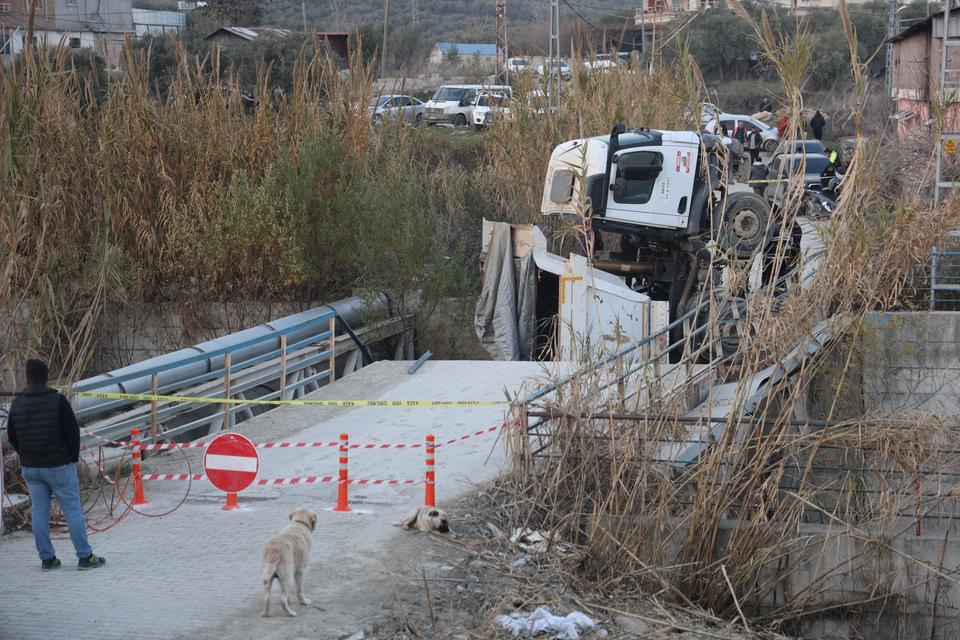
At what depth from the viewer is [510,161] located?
67.6ft

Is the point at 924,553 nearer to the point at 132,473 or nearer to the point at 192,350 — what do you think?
the point at 132,473

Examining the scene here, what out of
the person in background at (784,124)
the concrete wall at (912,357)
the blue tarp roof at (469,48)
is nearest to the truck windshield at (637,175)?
the person in background at (784,124)

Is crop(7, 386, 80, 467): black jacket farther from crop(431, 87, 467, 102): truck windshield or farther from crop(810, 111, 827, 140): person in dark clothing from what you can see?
crop(431, 87, 467, 102): truck windshield

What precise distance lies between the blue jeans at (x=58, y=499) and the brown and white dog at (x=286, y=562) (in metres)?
1.69

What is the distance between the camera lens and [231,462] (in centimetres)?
958

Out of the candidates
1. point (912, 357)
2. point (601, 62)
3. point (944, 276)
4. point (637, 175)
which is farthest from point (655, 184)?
point (601, 62)

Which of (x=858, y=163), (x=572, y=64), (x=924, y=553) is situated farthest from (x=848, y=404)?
(x=572, y=64)

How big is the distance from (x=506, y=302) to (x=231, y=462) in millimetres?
8263

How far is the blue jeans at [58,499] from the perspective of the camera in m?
7.98

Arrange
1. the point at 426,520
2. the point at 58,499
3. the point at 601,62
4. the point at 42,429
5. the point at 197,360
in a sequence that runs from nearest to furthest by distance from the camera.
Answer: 1. the point at 42,429
2. the point at 58,499
3. the point at 426,520
4. the point at 197,360
5. the point at 601,62

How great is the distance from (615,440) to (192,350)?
20.5ft

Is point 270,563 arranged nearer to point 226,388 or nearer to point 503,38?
point 226,388

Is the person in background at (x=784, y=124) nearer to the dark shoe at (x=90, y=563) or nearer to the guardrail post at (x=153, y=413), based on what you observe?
the dark shoe at (x=90, y=563)

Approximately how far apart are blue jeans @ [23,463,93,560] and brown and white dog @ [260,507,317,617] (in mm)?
1689
